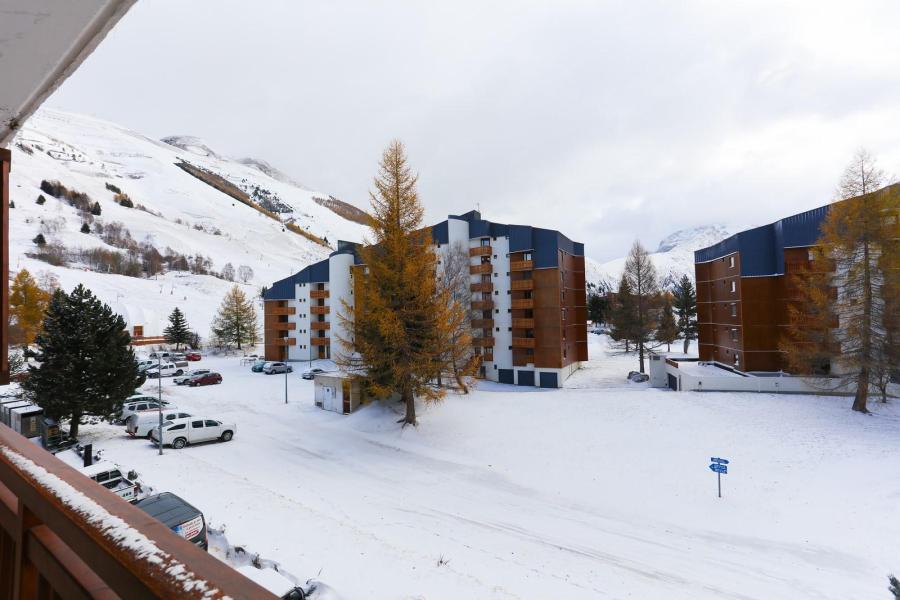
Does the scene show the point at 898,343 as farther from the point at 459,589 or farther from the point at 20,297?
the point at 20,297

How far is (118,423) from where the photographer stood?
23.8m

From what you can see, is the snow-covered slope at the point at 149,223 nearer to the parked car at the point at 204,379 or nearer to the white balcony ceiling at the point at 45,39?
the parked car at the point at 204,379

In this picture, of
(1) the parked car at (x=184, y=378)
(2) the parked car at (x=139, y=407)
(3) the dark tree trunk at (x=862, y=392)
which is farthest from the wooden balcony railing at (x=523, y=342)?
(1) the parked car at (x=184, y=378)

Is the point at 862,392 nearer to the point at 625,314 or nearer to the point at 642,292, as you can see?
the point at 642,292

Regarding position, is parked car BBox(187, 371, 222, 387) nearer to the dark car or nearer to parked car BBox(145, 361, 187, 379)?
the dark car

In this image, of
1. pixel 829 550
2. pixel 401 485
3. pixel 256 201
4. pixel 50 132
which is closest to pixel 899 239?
pixel 829 550

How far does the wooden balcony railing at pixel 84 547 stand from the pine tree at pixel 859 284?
28.9 metres

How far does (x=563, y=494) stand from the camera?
16078 millimetres

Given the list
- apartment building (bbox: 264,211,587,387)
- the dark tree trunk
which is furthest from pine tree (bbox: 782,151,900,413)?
apartment building (bbox: 264,211,587,387)

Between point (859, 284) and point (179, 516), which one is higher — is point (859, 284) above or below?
above

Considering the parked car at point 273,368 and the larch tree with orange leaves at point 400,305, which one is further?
the parked car at point 273,368

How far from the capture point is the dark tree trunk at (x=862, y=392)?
2128 cm

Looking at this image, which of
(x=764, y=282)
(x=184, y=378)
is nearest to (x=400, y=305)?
(x=764, y=282)

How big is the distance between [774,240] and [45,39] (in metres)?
37.2
